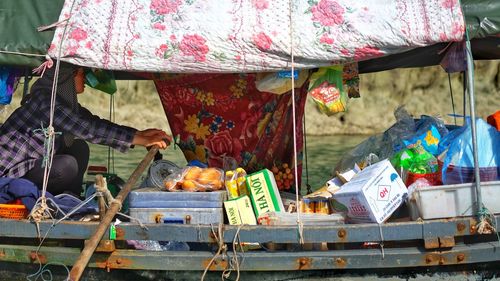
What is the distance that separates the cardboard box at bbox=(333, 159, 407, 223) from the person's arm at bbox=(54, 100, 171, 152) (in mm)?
1305

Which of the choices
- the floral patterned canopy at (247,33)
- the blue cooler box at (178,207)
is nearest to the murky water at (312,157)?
the blue cooler box at (178,207)

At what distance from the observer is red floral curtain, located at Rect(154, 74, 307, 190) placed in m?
5.66

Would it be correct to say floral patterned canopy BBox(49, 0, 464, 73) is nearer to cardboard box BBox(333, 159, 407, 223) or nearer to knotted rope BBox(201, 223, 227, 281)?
cardboard box BBox(333, 159, 407, 223)

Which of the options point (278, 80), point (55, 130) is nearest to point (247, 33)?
point (278, 80)

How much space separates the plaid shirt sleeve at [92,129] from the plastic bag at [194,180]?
0.39 m

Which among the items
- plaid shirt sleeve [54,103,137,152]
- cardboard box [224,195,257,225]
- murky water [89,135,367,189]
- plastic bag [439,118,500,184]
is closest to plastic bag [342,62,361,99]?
plastic bag [439,118,500,184]

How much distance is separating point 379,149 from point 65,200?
2.11 meters

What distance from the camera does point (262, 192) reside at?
5.06m

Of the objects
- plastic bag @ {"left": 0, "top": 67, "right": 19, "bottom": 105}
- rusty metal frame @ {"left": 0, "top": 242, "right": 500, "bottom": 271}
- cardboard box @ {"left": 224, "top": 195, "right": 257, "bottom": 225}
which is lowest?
rusty metal frame @ {"left": 0, "top": 242, "right": 500, "bottom": 271}

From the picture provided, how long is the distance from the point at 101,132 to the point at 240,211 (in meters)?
1.03

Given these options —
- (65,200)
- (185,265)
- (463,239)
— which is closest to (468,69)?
(463,239)

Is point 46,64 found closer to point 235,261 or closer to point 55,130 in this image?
point 55,130

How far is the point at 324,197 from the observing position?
5277 millimetres

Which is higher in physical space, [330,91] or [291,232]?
[330,91]
